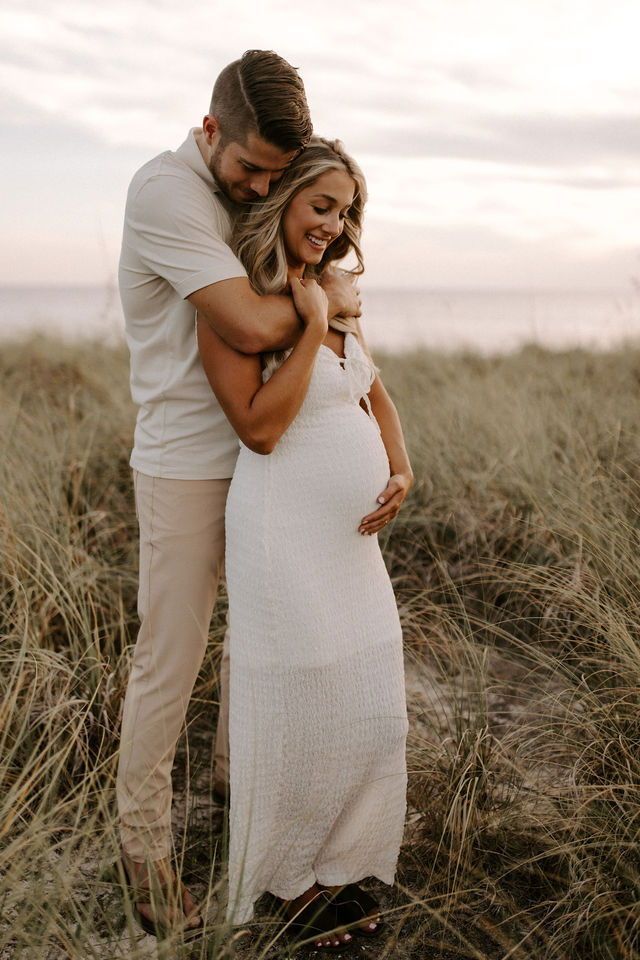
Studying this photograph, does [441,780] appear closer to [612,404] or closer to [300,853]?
[300,853]

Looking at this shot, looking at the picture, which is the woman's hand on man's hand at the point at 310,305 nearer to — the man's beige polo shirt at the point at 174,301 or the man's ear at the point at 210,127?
the man's beige polo shirt at the point at 174,301

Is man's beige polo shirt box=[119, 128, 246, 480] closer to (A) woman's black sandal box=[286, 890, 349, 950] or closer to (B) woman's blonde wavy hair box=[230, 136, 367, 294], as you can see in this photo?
(B) woman's blonde wavy hair box=[230, 136, 367, 294]

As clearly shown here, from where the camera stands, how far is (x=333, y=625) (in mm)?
2307

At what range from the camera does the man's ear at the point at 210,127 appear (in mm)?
2354

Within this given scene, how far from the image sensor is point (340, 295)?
8.38ft

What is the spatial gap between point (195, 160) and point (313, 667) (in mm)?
1471

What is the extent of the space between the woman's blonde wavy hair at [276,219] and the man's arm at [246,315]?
137 mm

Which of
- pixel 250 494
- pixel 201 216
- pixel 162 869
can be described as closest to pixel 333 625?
pixel 250 494

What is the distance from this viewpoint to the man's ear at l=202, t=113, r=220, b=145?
235 centimetres

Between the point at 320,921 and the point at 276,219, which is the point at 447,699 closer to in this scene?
the point at 320,921

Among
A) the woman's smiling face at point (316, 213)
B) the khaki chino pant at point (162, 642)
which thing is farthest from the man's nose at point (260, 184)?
the khaki chino pant at point (162, 642)

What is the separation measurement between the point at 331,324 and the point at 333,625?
922mm

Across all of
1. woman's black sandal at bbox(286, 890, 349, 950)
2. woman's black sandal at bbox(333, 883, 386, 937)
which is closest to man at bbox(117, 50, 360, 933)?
woman's black sandal at bbox(286, 890, 349, 950)

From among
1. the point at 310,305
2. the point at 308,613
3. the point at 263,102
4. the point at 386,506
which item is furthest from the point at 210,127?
the point at 308,613
